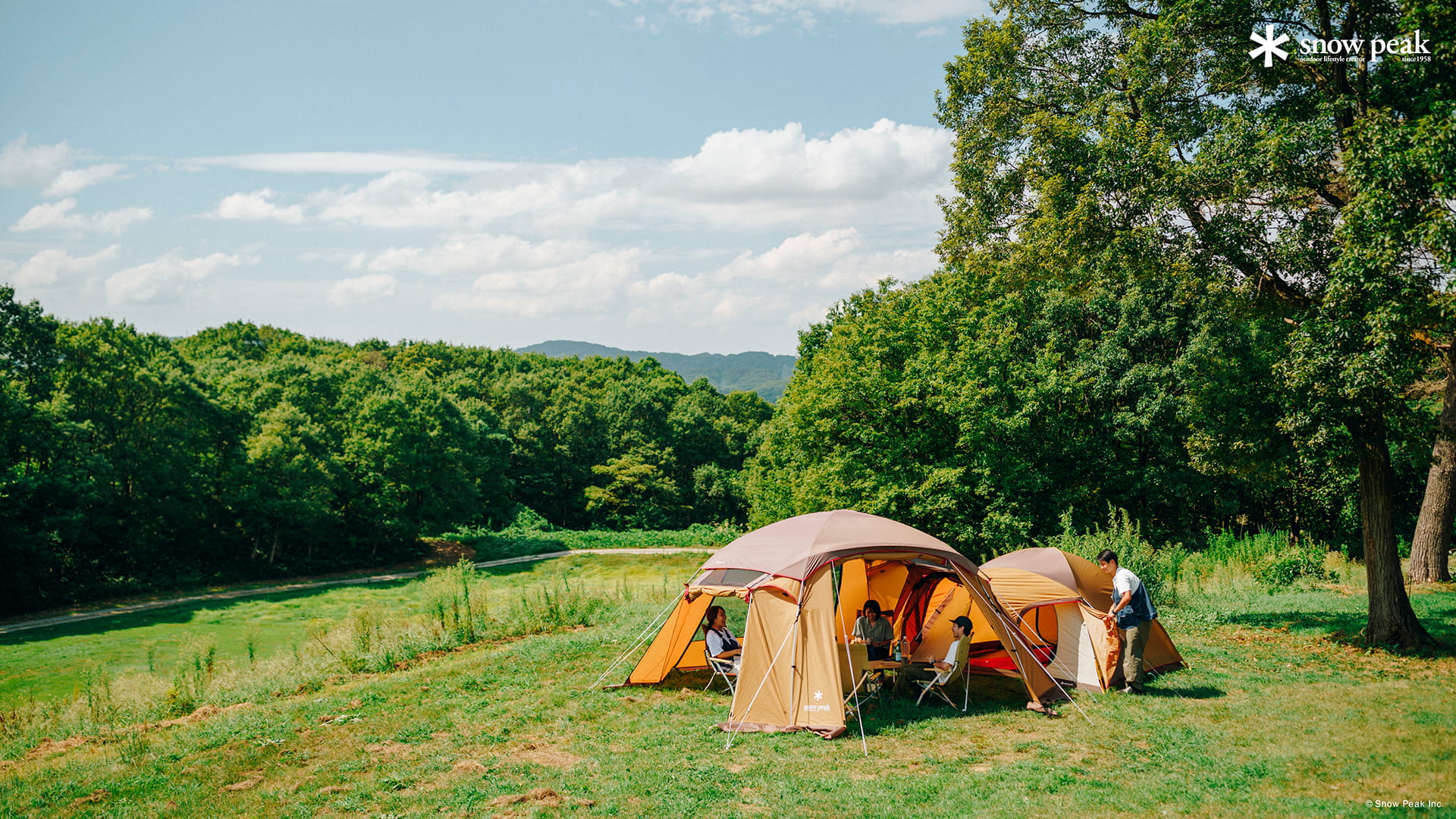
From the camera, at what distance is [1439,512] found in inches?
693

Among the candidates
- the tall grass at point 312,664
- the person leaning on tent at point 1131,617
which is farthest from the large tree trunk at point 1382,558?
the tall grass at point 312,664

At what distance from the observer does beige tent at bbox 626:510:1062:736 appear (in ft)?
33.9

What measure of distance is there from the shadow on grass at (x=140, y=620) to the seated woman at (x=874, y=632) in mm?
28528

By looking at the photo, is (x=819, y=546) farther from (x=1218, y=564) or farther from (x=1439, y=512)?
(x=1218, y=564)

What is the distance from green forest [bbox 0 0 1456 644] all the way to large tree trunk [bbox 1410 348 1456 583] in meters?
0.11

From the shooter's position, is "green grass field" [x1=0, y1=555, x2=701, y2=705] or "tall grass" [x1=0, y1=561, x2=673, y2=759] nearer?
"tall grass" [x1=0, y1=561, x2=673, y2=759]

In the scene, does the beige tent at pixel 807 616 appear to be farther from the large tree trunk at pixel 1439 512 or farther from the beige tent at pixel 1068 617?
the large tree trunk at pixel 1439 512

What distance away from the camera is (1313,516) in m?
32.0

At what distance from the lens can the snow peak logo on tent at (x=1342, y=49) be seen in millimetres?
11188

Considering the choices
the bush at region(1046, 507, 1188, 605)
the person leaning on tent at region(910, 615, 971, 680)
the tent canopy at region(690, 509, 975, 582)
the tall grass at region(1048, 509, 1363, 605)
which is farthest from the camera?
the tall grass at region(1048, 509, 1363, 605)

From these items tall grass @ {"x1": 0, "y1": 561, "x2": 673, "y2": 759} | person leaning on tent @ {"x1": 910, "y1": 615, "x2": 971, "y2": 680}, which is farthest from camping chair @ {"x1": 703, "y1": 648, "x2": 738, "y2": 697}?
tall grass @ {"x1": 0, "y1": 561, "x2": 673, "y2": 759}

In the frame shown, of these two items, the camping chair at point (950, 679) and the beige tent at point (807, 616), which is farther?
Result: the camping chair at point (950, 679)

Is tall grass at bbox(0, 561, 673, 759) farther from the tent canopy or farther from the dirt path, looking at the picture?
the dirt path

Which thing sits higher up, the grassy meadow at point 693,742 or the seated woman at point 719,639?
the seated woman at point 719,639
